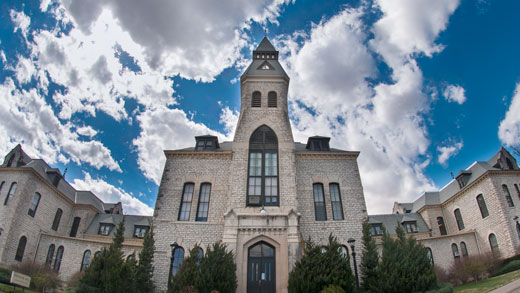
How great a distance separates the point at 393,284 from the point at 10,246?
31.3m

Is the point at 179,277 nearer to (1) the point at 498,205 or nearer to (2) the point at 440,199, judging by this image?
(1) the point at 498,205

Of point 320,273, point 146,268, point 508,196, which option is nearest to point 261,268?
point 320,273

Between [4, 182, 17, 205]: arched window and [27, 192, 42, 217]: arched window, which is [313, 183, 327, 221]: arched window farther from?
[4, 182, 17, 205]: arched window

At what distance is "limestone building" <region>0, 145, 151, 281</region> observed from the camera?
1107 inches

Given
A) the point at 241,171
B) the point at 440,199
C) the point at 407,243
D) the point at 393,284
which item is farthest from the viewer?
the point at 440,199

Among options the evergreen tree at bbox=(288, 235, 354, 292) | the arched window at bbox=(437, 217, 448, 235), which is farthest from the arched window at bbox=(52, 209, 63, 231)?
the arched window at bbox=(437, 217, 448, 235)

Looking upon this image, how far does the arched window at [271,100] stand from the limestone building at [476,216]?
755 inches

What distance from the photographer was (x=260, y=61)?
28078mm

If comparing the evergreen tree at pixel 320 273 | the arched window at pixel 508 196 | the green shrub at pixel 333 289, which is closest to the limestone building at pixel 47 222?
the evergreen tree at pixel 320 273

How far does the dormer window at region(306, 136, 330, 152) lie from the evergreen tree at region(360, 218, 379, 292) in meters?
8.06

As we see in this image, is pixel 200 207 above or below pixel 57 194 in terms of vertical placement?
below

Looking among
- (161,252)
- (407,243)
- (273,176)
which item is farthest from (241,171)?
(407,243)

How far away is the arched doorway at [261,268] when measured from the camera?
687 inches

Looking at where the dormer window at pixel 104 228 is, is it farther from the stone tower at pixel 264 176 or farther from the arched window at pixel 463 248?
the arched window at pixel 463 248
